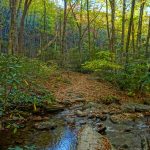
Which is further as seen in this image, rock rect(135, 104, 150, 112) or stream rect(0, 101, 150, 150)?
Answer: rock rect(135, 104, 150, 112)

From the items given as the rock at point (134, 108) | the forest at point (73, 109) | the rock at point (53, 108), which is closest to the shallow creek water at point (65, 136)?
the forest at point (73, 109)

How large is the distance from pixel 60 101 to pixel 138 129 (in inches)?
168

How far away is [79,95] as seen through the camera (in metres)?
15.9

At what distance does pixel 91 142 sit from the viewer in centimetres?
764

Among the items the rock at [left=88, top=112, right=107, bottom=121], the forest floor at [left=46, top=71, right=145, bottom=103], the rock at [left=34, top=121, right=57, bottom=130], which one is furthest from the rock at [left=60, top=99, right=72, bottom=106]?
the rock at [left=34, top=121, right=57, bottom=130]

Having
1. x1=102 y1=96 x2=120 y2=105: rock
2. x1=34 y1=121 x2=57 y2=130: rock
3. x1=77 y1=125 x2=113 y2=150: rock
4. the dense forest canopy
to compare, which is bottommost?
x1=102 y1=96 x2=120 y2=105: rock

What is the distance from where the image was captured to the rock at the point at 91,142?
7352mm

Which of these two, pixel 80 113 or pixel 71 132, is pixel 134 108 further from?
pixel 71 132

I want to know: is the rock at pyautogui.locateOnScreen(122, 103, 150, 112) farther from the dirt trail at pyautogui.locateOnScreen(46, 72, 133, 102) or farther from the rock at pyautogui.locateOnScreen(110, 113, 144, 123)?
the dirt trail at pyautogui.locateOnScreen(46, 72, 133, 102)

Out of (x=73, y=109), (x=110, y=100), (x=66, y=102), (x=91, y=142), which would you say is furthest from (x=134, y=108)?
(x=91, y=142)

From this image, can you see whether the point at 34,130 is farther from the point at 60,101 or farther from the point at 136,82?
the point at 136,82

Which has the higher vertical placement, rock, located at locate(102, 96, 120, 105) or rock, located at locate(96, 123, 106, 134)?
rock, located at locate(96, 123, 106, 134)

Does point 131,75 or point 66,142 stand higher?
point 131,75

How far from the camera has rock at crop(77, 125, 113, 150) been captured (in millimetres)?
7352
